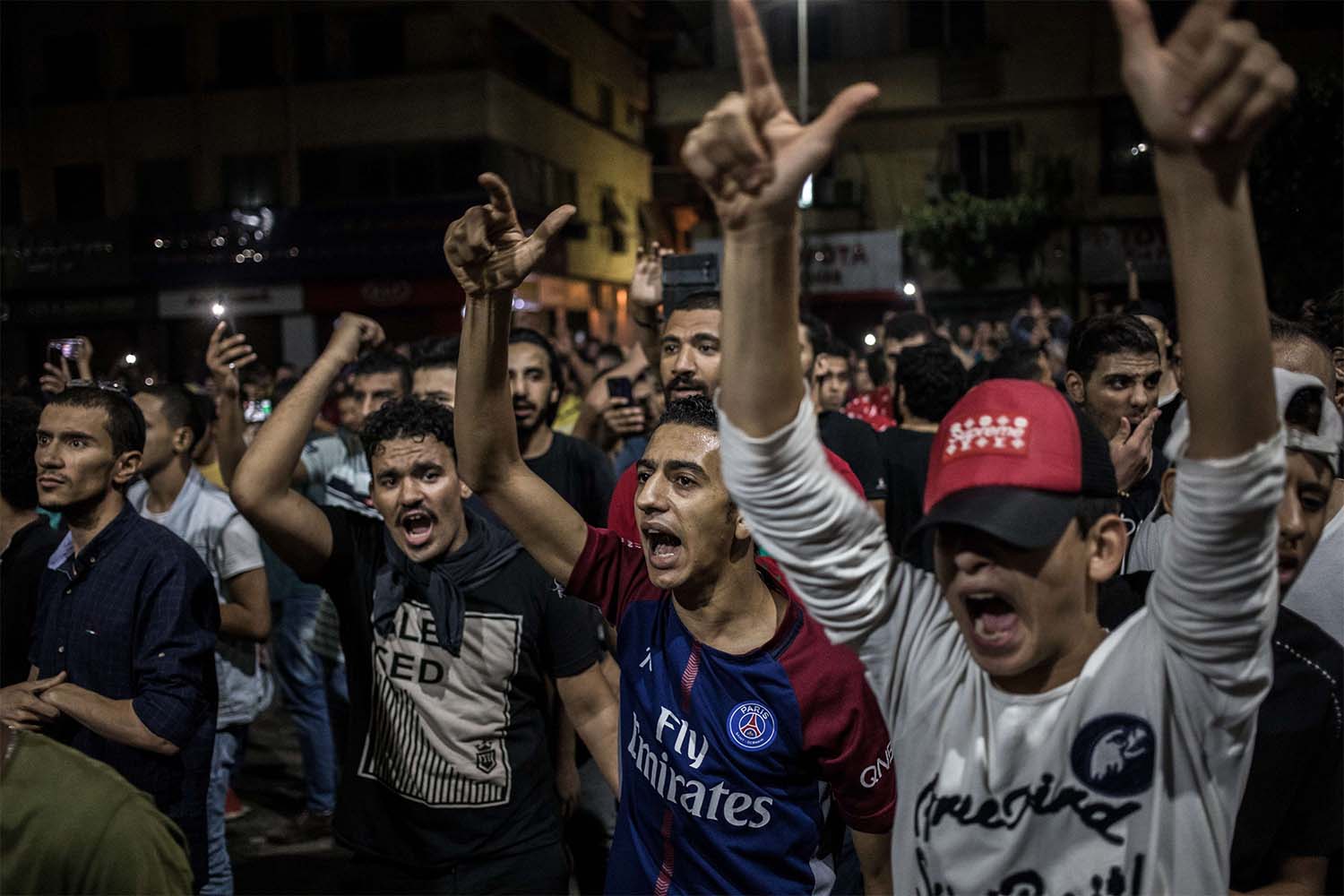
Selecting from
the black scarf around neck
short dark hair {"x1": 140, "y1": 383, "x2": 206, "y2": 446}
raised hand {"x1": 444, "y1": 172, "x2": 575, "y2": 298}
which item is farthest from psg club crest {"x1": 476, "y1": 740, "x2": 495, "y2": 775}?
short dark hair {"x1": 140, "y1": 383, "x2": 206, "y2": 446}

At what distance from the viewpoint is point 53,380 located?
237 inches

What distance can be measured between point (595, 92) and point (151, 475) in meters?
29.0

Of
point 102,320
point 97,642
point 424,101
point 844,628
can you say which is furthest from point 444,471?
point 102,320

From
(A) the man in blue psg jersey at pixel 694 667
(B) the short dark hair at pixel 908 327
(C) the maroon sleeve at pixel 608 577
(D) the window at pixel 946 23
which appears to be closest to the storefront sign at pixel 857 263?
(D) the window at pixel 946 23

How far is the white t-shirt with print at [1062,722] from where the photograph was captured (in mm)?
1635

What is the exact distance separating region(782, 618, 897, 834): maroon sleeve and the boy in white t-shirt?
0.58 meters

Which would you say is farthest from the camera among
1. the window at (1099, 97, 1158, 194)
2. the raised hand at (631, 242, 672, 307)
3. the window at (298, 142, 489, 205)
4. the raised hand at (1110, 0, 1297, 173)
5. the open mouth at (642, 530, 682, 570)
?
the window at (298, 142, 489, 205)

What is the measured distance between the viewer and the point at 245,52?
2808 centimetres

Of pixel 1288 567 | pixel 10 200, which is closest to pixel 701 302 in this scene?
pixel 1288 567

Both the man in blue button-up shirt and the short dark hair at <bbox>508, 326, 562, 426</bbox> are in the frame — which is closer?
the man in blue button-up shirt

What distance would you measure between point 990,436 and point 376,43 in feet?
91.9

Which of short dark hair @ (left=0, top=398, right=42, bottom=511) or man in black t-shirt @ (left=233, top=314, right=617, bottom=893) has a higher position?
short dark hair @ (left=0, top=398, right=42, bottom=511)

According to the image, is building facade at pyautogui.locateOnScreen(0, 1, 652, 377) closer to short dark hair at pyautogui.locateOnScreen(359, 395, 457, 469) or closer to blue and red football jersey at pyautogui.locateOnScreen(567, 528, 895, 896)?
short dark hair at pyautogui.locateOnScreen(359, 395, 457, 469)

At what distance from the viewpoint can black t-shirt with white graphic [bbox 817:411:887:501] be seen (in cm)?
480
